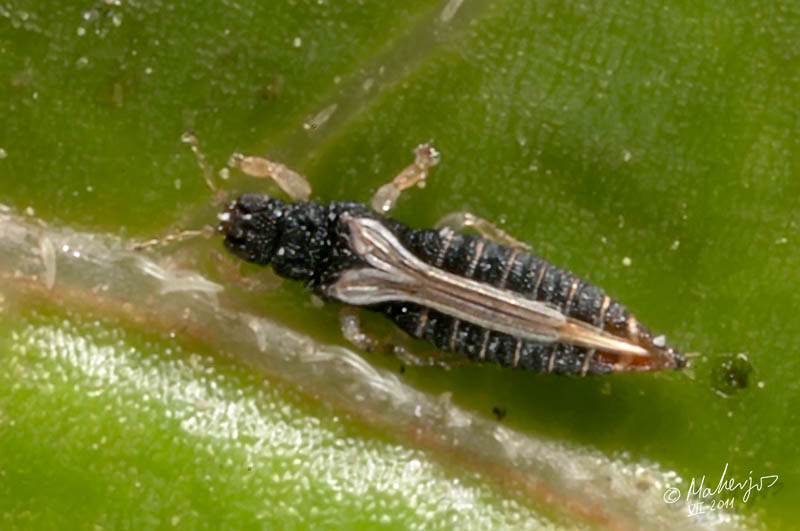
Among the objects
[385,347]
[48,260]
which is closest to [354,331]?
[385,347]

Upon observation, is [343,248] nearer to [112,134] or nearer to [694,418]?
[112,134]

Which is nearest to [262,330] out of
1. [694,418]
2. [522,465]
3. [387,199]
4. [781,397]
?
[387,199]

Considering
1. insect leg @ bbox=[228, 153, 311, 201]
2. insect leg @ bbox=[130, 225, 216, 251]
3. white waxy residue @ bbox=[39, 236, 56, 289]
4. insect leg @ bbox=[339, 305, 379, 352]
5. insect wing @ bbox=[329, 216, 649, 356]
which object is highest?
insect leg @ bbox=[228, 153, 311, 201]

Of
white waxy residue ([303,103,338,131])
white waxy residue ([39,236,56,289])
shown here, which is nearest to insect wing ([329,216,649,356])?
white waxy residue ([303,103,338,131])

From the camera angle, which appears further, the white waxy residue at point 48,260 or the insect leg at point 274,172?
the insect leg at point 274,172

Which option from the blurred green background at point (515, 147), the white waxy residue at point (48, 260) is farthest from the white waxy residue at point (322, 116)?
the white waxy residue at point (48, 260)

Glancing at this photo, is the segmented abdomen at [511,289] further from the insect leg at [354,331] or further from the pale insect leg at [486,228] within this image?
the insect leg at [354,331]

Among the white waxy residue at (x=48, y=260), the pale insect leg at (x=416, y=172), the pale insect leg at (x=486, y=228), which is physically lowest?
the white waxy residue at (x=48, y=260)

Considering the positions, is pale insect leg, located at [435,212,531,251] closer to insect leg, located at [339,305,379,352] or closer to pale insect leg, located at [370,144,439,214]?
Result: pale insect leg, located at [370,144,439,214]

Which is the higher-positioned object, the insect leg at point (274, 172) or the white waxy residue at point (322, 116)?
the white waxy residue at point (322, 116)
